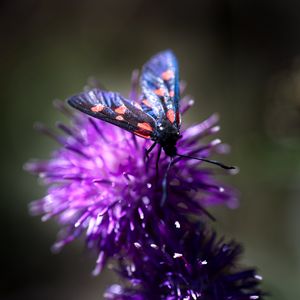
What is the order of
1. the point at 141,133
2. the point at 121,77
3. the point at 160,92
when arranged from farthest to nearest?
the point at 121,77, the point at 160,92, the point at 141,133

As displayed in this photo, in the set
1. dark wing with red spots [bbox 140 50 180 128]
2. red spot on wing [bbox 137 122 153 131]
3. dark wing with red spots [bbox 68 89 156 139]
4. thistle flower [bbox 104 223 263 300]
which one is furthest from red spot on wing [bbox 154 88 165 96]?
thistle flower [bbox 104 223 263 300]

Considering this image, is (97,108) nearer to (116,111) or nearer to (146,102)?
(116,111)

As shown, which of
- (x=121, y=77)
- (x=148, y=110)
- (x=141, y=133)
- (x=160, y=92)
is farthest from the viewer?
(x=121, y=77)

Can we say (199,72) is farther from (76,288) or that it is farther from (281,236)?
(76,288)

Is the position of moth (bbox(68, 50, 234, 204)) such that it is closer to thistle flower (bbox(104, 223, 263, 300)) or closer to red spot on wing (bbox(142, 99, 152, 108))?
red spot on wing (bbox(142, 99, 152, 108))

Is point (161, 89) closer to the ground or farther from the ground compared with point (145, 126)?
farther from the ground

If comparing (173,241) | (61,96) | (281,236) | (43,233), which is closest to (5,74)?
(61,96)

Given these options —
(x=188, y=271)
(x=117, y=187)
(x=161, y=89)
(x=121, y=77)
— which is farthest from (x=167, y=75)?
(x=121, y=77)

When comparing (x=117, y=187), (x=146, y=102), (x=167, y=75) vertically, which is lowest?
(x=117, y=187)
